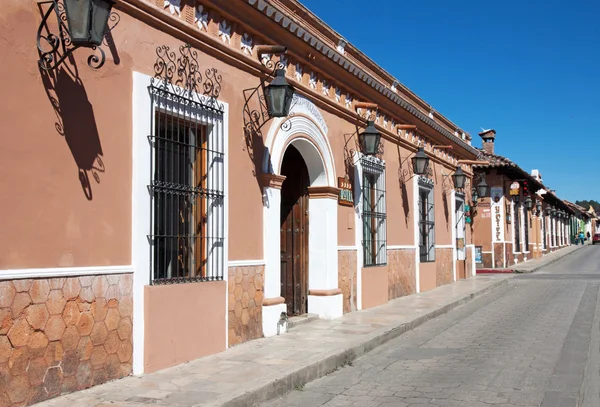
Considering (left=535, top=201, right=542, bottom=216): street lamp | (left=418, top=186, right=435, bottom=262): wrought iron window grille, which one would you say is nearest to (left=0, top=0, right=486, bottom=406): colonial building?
(left=418, top=186, right=435, bottom=262): wrought iron window grille

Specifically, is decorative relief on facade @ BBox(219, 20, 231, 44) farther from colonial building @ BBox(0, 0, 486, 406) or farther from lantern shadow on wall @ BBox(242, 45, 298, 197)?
lantern shadow on wall @ BBox(242, 45, 298, 197)

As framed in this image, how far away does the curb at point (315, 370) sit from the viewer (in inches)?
226

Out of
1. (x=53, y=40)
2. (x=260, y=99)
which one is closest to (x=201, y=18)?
(x=260, y=99)

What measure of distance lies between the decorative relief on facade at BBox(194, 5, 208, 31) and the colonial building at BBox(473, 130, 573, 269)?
55.1 ft

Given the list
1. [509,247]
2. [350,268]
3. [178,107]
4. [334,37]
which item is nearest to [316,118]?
[334,37]

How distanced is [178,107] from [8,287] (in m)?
2.96

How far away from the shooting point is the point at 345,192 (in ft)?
38.5

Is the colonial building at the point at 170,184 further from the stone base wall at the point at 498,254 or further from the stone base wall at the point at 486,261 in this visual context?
the stone base wall at the point at 498,254

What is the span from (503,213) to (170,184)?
24.4 meters

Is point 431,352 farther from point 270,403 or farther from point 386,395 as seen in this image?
point 270,403

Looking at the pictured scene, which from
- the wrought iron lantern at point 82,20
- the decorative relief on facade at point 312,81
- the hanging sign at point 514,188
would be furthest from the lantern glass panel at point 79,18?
the hanging sign at point 514,188

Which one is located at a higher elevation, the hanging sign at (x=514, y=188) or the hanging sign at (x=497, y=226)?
the hanging sign at (x=514, y=188)

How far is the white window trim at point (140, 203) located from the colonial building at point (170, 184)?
18 millimetres

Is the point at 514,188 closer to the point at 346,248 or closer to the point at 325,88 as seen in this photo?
the point at 346,248
